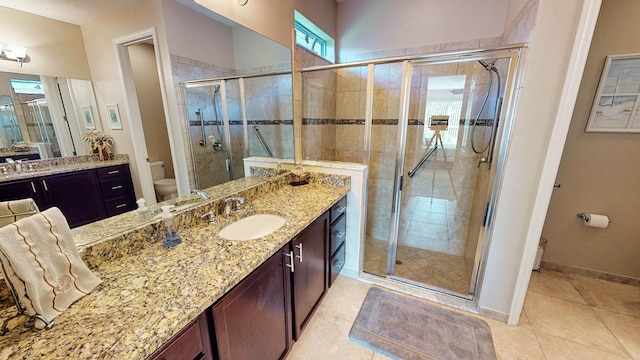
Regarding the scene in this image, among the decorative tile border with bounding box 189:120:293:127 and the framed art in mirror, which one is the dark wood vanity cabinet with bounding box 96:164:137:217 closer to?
the framed art in mirror

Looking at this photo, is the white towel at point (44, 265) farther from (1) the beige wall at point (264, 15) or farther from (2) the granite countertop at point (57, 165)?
(1) the beige wall at point (264, 15)

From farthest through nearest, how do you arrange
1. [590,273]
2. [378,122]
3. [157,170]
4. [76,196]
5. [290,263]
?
[378,122] < [590,273] < [290,263] < [157,170] < [76,196]

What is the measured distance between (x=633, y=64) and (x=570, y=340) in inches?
82.9

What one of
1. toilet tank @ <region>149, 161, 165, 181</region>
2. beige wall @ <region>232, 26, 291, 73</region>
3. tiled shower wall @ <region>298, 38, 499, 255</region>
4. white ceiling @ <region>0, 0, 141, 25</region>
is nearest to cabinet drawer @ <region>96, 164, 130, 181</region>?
toilet tank @ <region>149, 161, 165, 181</region>

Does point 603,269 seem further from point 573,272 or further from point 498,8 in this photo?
point 498,8

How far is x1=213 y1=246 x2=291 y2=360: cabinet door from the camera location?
2.95 ft

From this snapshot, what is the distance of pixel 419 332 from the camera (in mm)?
1637

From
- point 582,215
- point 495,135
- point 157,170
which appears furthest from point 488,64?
point 157,170

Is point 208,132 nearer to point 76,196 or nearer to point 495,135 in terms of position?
point 76,196

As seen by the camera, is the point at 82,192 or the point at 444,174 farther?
the point at 444,174

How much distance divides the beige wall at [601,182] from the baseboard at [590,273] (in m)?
0.03

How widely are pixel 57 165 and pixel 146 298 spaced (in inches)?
23.6

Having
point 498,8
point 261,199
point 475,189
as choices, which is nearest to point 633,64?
point 498,8

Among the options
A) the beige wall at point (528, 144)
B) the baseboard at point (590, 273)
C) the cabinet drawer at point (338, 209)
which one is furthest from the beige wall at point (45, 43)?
the baseboard at point (590, 273)
